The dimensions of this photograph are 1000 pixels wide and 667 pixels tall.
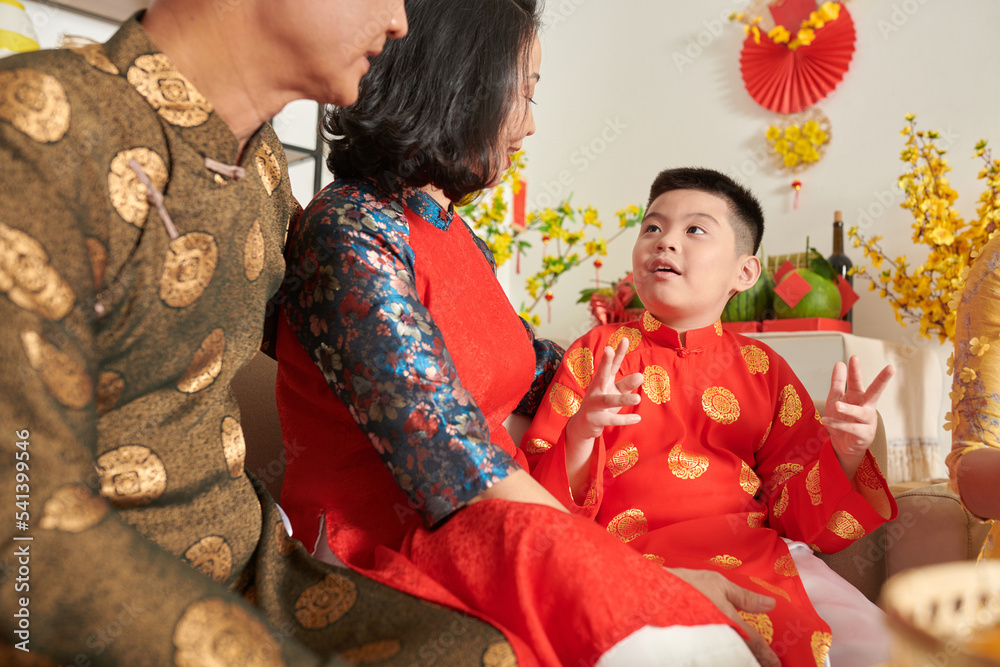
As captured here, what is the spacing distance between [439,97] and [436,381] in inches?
15.4

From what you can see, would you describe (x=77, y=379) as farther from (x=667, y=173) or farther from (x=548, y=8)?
(x=548, y=8)

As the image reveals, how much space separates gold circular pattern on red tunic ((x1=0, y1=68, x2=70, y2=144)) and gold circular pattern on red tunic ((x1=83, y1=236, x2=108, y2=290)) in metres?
0.08

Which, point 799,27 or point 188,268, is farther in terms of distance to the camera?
point 799,27

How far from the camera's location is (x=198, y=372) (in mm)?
660

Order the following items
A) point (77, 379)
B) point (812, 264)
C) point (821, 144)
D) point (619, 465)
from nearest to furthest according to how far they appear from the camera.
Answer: point (77, 379), point (619, 465), point (812, 264), point (821, 144)

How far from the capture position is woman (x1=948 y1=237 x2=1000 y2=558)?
1.05 meters

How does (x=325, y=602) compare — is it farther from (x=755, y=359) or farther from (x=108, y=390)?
(x=755, y=359)

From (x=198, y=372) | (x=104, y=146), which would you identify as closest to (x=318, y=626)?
(x=198, y=372)

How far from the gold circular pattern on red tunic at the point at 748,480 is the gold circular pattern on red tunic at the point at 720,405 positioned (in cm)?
8

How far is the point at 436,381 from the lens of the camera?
0.75m

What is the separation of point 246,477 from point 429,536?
0.20 metres
